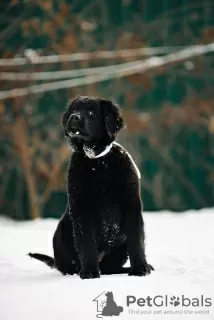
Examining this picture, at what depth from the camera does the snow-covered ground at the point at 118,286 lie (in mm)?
2529

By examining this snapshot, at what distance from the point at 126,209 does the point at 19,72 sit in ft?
21.4

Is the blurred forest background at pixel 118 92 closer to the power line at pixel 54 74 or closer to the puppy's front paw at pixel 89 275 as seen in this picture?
the power line at pixel 54 74

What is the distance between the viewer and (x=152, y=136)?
30.7 feet

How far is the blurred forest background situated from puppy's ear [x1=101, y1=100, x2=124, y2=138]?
557 cm

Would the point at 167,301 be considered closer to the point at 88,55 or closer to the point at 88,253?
the point at 88,253

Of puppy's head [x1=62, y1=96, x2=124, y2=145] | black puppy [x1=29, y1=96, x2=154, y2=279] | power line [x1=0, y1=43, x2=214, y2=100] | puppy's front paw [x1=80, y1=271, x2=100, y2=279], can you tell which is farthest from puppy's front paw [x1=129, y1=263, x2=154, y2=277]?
power line [x1=0, y1=43, x2=214, y2=100]

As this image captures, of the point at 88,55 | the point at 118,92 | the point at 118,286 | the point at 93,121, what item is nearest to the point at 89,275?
the point at 118,286

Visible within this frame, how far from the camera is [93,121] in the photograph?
315 cm

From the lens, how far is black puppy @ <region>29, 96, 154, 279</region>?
3037 millimetres

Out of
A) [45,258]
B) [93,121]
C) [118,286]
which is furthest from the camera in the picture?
[45,258]

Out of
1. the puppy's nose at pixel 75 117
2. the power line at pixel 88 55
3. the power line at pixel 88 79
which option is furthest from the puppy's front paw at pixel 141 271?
the power line at pixel 88 55

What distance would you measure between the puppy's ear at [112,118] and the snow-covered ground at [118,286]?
76 centimetres

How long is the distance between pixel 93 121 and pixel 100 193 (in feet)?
1.27

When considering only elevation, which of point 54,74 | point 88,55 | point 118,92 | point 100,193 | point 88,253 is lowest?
point 88,253
